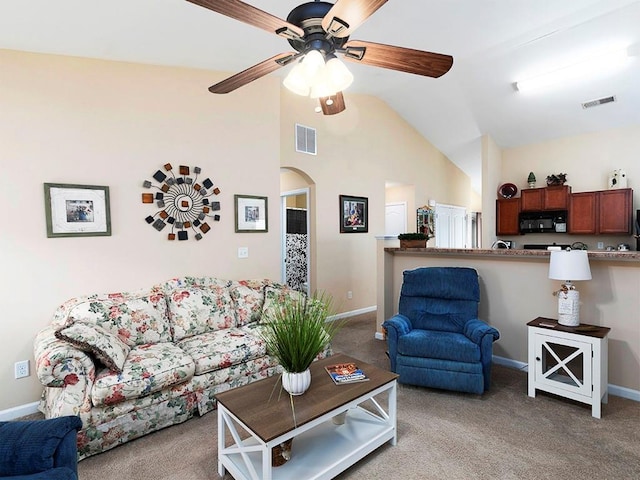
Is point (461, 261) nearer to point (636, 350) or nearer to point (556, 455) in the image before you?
point (636, 350)

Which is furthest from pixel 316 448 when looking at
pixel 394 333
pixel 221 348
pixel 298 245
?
pixel 298 245

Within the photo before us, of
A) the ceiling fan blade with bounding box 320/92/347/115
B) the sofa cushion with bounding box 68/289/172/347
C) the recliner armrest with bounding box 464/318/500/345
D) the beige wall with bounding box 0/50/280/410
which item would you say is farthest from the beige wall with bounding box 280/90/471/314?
the sofa cushion with bounding box 68/289/172/347

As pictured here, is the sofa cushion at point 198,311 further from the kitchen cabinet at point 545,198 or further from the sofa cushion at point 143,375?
the kitchen cabinet at point 545,198

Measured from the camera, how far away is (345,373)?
2.11 meters

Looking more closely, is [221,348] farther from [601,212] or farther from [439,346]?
[601,212]

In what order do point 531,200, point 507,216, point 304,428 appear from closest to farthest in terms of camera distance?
point 304,428
point 531,200
point 507,216

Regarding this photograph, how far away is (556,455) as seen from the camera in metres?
1.96

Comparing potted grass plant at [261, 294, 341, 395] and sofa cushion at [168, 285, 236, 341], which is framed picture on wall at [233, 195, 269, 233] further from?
potted grass plant at [261, 294, 341, 395]

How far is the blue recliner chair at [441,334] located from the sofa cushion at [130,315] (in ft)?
6.28

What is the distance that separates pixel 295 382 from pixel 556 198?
6.00 m

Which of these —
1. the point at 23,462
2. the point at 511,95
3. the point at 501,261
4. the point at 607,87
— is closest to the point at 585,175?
the point at 607,87

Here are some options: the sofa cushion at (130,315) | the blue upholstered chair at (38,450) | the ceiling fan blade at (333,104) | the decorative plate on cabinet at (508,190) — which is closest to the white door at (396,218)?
the decorative plate on cabinet at (508,190)

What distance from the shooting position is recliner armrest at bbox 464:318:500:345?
262cm

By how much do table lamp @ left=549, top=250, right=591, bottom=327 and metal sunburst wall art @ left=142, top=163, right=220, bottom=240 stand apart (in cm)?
306
